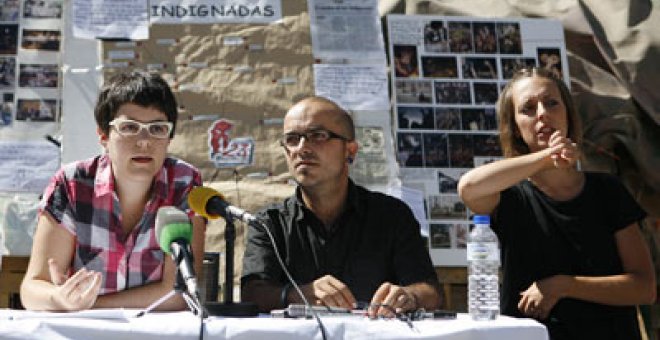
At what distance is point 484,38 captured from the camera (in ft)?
13.9

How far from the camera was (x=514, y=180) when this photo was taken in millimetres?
2662

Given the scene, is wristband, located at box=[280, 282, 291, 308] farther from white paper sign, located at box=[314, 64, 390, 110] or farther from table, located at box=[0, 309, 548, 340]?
white paper sign, located at box=[314, 64, 390, 110]

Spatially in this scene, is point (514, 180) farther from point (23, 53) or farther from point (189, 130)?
point (23, 53)

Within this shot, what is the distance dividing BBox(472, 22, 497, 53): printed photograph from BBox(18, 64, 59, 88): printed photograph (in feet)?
5.71

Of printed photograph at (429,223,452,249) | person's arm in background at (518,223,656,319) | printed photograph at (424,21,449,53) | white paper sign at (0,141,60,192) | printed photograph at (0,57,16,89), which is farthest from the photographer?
printed photograph at (424,21,449,53)

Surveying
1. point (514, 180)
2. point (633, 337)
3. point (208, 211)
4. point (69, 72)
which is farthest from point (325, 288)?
point (69, 72)

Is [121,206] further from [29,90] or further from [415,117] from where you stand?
[415,117]

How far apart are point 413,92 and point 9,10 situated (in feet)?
5.44

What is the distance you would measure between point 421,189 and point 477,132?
36 cm

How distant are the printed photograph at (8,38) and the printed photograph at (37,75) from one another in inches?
3.3

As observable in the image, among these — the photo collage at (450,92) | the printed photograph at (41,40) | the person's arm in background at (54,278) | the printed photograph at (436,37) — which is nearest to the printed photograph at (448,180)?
the photo collage at (450,92)

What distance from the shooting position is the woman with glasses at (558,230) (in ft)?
8.85

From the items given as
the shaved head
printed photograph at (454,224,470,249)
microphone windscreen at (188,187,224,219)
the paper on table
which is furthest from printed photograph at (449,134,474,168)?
the paper on table

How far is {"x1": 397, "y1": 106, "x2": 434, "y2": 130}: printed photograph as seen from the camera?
13.4 ft
